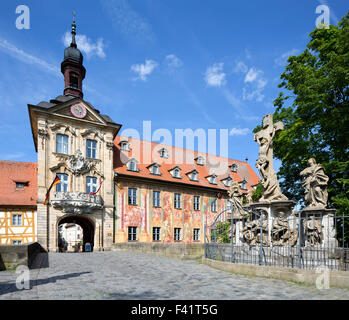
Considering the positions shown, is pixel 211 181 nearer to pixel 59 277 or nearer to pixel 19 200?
pixel 19 200

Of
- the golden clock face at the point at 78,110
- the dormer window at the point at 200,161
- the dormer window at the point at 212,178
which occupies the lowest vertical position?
the dormer window at the point at 212,178

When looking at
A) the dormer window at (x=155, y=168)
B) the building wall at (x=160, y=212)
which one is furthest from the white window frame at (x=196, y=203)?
the dormer window at (x=155, y=168)

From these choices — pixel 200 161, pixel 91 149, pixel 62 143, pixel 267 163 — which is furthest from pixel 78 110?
pixel 267 163

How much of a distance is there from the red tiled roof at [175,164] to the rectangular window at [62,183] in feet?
14.6

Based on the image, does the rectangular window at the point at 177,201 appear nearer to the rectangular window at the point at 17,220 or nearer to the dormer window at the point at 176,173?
the dormer window at the point at 176,173

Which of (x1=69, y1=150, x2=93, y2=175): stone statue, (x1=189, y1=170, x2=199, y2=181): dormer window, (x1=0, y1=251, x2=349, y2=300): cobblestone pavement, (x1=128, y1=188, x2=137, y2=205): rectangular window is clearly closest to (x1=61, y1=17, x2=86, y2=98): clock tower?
(x1=69, y1=150, x2=93, y2=175): stone statue

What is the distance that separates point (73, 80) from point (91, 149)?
7263 millimetres

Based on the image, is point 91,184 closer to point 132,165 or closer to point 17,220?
point 132,165

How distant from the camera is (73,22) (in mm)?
32500

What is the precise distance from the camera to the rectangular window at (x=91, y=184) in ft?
83.9

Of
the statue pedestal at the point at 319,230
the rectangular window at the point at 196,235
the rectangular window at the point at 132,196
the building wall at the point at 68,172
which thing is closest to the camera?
the statue pedestal at the point at 319,230

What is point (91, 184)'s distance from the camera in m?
25.7
